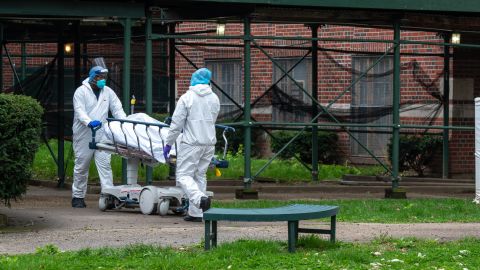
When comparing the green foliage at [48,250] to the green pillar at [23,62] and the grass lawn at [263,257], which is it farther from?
the green pillar at [23,62]

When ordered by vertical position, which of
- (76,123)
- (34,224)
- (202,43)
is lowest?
(34,224)

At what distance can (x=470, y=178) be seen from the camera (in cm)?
2275

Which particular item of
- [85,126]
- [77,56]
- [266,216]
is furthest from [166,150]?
[77,56]

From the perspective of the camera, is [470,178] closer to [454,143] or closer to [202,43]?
[454,143]

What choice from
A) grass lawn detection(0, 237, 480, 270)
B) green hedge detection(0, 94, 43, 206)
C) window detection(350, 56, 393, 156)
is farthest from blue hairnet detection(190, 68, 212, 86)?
window detection(350, 56, 393, 156)

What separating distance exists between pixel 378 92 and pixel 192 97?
8452mm

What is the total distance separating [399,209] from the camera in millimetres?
15633

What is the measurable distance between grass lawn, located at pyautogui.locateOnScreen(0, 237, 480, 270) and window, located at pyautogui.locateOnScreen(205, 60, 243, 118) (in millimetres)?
10204

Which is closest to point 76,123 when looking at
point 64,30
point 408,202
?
point 64,30

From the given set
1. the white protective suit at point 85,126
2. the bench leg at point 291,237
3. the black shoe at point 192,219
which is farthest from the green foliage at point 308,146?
the bench leg at point 291,237

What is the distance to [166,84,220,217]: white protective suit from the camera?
13570 mm

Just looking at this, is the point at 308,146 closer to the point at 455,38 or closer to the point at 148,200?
the point at 455,38

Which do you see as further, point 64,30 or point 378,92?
point 378,92

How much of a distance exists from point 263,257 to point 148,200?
507 cm
